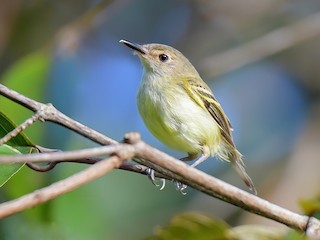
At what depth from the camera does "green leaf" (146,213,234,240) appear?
1574mm

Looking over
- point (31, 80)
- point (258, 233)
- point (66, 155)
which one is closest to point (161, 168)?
point (66, 155)

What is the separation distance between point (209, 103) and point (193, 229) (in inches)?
59.9

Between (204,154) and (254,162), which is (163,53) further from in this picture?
(254,162)

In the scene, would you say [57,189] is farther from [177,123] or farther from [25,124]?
[177,123]

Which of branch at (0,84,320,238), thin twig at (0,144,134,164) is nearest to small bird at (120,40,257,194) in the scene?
branch at (0,84,320,238)

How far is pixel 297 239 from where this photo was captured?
1348 mm

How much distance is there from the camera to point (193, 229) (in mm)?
1624

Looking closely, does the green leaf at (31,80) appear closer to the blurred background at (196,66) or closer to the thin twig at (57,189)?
the blurred background at (196,66)

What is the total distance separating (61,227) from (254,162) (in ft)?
7.97

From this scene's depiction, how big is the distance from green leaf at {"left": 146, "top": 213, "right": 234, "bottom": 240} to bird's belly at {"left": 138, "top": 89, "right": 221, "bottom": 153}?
1105mm

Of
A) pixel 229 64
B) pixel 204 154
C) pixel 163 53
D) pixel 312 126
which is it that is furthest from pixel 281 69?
pixel 204 154

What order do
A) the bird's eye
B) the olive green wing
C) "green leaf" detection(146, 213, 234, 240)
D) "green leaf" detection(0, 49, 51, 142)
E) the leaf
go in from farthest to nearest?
the bird's eye < the olive green wing < "green leaf" detection(0, 49, 51, 142) < the leaf < "green leaf" detection(146, 213, 234, 240)

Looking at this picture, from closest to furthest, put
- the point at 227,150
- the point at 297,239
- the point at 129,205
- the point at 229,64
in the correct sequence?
1. the point at 297,239
2. the point at 227,150
3. the point at 229,64
4. the point at 129,205

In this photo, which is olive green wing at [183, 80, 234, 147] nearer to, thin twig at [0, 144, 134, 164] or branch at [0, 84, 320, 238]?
branch at [0, 84, 320, 238]
